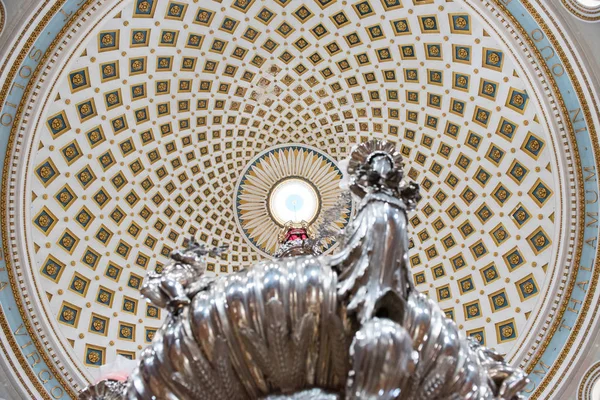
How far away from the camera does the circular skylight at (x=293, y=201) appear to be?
19.2 meters

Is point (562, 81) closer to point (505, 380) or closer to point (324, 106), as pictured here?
point (324, 106)

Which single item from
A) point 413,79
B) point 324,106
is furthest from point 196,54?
point 413,79

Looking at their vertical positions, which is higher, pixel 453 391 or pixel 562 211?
pixel 562 211

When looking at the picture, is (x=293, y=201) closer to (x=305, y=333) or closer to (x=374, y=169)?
(x=374, y=169)

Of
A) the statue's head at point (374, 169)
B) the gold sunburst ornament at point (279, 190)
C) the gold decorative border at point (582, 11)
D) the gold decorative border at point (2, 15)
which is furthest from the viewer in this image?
the gold sunburst ornament at point (279, 190)

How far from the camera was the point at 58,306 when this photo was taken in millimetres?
15211

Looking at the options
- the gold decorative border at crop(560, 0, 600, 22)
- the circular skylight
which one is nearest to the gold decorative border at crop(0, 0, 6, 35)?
the circular skylight

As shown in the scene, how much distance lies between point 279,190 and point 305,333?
49.7 feet

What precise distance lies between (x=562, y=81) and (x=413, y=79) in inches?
183

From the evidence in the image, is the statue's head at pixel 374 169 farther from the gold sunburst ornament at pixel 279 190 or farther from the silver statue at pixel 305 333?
the gold sunburst ornament at pixel 279 190

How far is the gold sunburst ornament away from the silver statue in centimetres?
1441

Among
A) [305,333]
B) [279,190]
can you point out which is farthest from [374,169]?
[279,190]

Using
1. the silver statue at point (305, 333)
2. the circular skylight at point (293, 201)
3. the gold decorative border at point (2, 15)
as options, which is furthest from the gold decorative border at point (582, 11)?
the gold decorative border at point (2, 15)

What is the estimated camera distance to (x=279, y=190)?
1947cm
